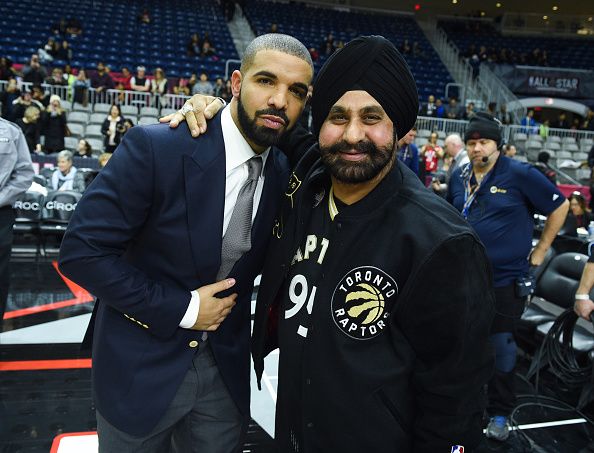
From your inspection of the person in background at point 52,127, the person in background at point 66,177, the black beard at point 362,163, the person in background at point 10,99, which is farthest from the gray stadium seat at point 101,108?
the black beard at point 362,163

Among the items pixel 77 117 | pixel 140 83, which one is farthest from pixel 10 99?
pixel 140 83

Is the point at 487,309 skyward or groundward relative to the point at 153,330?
skyward

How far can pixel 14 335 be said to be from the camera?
12.9ft

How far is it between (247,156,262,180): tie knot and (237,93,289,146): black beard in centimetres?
8

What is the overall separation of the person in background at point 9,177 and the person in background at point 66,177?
3670 millimetres

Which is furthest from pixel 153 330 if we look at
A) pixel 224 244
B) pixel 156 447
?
pixel 156 447

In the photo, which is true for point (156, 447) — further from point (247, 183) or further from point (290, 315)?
point (247, 183)

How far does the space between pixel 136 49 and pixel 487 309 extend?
1597cm

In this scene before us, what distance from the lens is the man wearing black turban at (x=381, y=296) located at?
49.8 inches

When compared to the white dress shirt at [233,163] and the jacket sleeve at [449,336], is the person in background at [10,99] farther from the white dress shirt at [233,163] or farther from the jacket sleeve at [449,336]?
the jacket sleeve at [449,336]

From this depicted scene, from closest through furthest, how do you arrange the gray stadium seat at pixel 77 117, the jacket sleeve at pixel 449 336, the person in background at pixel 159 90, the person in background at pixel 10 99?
the jacket sleeve at pixel 449 336 < the person in background at pixel 10 99 < the gray stadium seat at pixel 77 117 < the person in background at pixel 159 90

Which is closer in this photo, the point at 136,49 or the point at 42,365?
the point at 42,365

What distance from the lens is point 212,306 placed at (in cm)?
154

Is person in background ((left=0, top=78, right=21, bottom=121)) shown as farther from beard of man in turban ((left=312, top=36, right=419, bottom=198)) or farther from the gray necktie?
beard of man in turban ((left=312, top=36, right=419, bottom=198))
